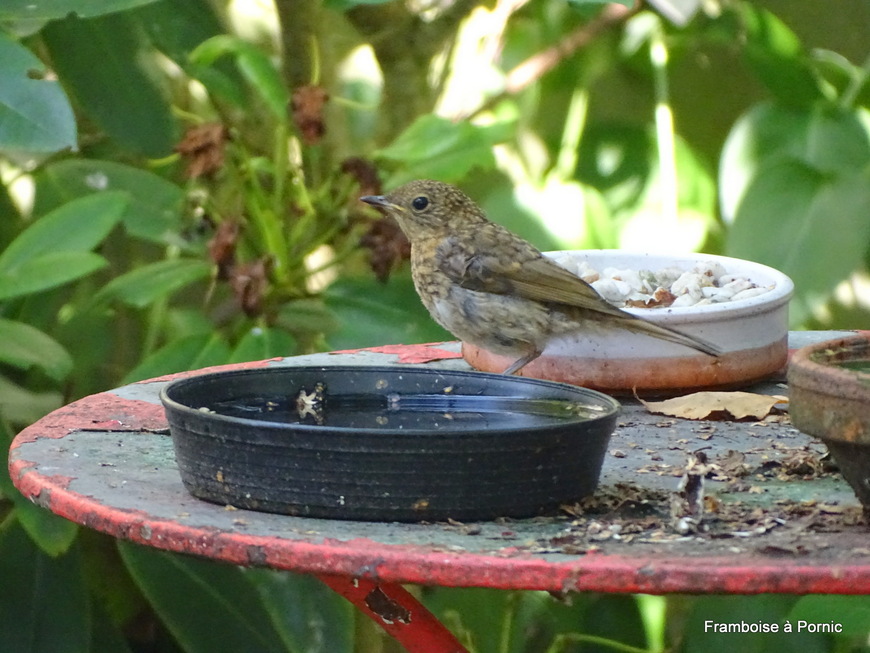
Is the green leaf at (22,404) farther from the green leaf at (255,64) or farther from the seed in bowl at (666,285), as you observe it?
the seed in bowl at (666,285)

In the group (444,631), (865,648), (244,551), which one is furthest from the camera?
(865,648)

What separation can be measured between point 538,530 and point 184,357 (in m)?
1.94

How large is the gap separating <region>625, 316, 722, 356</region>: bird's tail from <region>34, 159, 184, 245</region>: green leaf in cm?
159

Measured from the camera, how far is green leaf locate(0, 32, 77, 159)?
2584 millimetres

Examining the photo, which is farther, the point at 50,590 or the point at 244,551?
→ the point at 50,590

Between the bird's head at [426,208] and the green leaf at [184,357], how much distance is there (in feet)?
1.91

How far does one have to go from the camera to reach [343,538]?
158cm

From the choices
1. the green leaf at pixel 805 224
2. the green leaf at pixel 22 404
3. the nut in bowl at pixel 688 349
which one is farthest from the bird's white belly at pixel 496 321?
the green leaf at pixel 805 224

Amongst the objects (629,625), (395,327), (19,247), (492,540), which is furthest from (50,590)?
Result: (492,540)

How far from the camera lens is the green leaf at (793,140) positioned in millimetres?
4680

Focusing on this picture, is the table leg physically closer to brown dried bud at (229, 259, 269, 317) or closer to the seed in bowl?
the seed in bowl

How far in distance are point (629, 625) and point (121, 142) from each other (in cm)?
211

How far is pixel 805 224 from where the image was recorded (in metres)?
4.38

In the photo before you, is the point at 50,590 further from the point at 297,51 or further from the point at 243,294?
the point at 297,51
